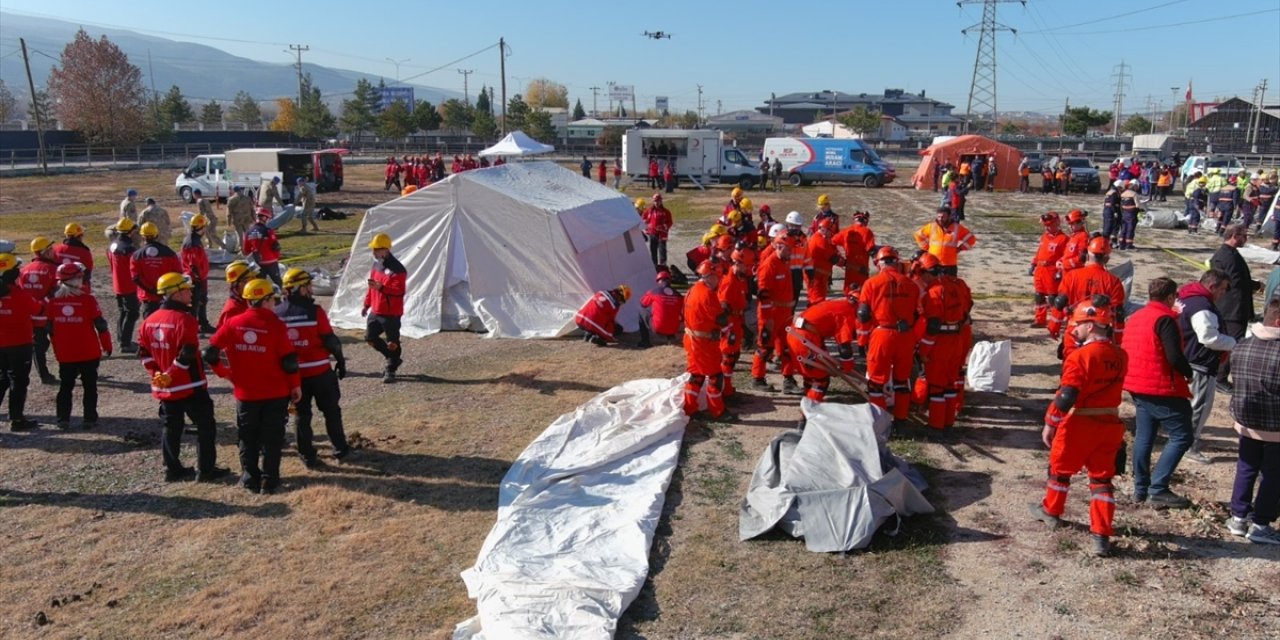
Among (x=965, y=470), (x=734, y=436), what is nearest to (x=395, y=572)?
(x=734, y=436)

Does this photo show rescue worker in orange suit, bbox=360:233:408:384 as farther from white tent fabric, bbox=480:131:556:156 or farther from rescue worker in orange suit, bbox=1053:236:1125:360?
white tent fabric, bbox=480:131:556:156

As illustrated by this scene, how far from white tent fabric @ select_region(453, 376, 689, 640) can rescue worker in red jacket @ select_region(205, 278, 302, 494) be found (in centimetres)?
191

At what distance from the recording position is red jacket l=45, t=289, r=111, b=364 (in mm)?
7859

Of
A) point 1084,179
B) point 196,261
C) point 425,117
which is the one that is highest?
point 425,117

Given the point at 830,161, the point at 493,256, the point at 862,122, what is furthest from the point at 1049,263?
the point at 862,122

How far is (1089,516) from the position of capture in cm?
585

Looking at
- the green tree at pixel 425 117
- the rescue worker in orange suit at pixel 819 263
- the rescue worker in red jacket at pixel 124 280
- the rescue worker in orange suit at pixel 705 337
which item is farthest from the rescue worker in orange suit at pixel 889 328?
the green tree at pixel 425 117

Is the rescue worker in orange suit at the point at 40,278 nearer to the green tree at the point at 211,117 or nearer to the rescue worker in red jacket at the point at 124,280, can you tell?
the rescue worker in red jacket at the point at 124,280

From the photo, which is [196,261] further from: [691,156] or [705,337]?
[691,156]

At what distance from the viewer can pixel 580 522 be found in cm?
586

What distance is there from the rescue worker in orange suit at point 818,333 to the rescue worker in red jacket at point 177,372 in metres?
5.16

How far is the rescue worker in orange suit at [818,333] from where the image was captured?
7.65m

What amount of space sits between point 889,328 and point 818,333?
669 mm

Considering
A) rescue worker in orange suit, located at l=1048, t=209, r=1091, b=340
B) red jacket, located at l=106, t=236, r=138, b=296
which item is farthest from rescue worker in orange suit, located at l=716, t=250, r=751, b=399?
red jacket, located at l=106, t=236, r=138, b=296
